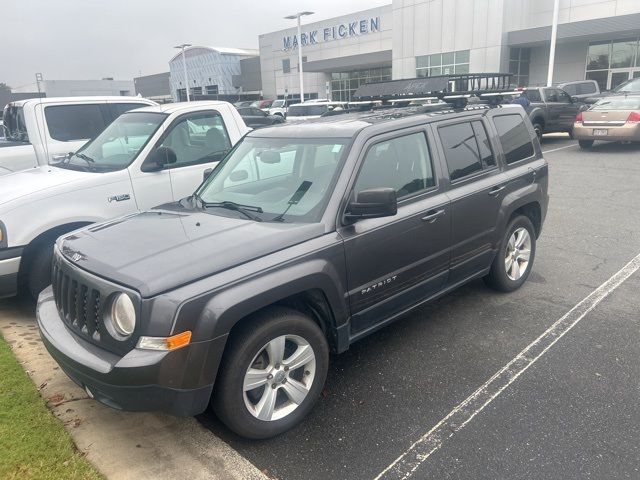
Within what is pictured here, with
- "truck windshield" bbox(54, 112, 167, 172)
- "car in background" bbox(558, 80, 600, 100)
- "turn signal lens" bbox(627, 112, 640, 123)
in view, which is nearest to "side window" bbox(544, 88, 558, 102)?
"turn signal lens" bbox(627, 112, 640, 123)

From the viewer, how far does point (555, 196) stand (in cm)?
921

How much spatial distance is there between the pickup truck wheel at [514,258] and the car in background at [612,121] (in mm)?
10364

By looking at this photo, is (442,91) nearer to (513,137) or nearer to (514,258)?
(513,137)

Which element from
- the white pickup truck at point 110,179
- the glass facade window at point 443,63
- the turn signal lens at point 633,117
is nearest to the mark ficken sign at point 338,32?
the glass facade window at point 443,63

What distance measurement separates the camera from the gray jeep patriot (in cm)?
266

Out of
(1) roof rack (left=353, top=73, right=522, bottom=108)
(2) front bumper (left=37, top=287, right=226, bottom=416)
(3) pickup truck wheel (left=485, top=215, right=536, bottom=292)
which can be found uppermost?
(1) roof rack (left=353, top=73, right=522, bottom=108)

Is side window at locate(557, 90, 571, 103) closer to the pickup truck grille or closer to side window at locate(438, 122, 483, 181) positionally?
side window at locate(438, 122, 483, 181)

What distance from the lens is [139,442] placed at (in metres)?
3.06

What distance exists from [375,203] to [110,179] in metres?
3.15

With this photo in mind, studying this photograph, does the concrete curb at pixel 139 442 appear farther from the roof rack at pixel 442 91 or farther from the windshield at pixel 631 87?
the windshield at pixel 631 87

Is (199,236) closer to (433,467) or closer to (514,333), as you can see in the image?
(433,467)

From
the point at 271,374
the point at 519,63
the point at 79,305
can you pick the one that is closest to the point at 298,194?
the point at 271,374

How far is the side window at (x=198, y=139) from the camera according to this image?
572 centimetres

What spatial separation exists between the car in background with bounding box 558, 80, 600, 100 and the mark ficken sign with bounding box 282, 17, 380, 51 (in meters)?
27.5
